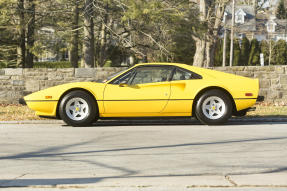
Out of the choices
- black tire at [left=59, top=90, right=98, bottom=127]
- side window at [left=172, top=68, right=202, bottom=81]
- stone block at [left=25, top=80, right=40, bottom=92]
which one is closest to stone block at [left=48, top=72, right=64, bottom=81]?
stone block at [left=25, top=80, right=40, bottom=92]

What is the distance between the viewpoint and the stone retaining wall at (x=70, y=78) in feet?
49.2

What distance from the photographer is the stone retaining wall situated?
591 inches

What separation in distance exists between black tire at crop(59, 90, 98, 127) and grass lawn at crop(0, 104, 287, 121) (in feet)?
6.24

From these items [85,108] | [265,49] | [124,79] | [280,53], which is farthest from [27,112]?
[265,49]

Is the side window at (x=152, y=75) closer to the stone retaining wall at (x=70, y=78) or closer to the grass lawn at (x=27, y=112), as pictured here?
the grass lawn at (x=27, y=112)

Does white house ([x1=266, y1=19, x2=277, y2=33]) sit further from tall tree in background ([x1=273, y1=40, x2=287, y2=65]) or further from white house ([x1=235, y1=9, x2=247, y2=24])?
tall tree in background ([x1=273, y1=40, x2=287, y2=65])

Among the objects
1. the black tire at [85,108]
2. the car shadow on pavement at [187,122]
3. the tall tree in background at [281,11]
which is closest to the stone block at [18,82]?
the car shadow on pavement at [187,122]

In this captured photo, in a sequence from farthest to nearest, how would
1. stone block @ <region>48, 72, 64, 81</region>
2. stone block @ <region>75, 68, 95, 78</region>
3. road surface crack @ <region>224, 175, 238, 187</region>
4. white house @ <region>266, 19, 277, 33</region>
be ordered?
white house @ <region>266, 19, 277, 33</region> < stone block @ <region>48, 72, 64, 81</region> < stone block @ <region>75, 68, 95, 78</region> < road surface crack @ <region>224, 175, 238, 187</region>

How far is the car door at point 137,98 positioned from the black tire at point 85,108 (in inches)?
10.5

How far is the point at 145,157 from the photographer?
6.55 m

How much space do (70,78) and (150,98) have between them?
5948mm

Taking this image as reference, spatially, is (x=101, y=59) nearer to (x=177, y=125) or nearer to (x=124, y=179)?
(x=177, y=125)

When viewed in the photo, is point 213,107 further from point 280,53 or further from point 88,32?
point 280,53

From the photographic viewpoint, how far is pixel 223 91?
10.0 metres
